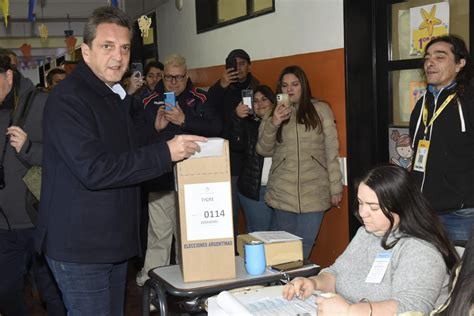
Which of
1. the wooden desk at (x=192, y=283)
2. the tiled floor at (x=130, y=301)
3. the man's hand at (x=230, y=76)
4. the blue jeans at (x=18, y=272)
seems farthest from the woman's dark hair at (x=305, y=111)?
the blue jeans at (x=18, y=272)

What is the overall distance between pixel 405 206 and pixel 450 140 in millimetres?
1070

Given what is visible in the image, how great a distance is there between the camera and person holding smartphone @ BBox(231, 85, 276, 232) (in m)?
4.04

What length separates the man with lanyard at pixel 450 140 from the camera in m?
2.85

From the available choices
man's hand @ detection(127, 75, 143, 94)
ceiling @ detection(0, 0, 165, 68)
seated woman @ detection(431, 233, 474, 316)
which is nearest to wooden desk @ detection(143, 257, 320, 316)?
seated woman @ detection(431, 233, 474, 316)

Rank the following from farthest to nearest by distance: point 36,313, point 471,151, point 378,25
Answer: point 36,313 < point 378,25 < point 471,151

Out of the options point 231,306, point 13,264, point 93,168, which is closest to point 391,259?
point 231,306

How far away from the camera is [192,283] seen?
224 centimetres

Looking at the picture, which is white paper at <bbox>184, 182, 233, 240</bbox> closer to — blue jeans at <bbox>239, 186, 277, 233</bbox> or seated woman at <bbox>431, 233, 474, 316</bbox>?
seated woman at <bbox>431, 233, 474, 316</bbox>

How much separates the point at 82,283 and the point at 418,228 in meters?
1.18

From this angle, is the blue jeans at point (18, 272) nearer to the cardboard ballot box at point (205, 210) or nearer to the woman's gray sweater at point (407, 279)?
the cardboard ballot box at point (205, 210)

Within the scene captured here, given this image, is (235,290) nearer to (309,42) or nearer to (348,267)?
(348,267)

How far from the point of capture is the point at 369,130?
12.7 ft

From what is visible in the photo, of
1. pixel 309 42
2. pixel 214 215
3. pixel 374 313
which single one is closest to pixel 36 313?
pixel 214 215

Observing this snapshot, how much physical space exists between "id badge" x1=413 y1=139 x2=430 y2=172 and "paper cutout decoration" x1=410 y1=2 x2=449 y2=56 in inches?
30.4
